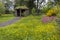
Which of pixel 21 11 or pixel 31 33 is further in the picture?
pixel 21 11

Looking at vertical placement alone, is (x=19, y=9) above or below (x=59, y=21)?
below

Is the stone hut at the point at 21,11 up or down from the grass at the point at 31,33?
down

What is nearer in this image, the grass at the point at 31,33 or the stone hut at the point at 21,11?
the grass at the point at 31,33

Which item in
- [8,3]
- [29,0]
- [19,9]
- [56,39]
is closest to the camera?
[56,39]

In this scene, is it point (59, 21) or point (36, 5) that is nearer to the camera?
point (59, 21)

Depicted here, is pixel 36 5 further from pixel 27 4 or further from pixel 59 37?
pixel 59 37

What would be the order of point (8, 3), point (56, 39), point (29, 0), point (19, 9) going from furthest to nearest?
1. point (8, 3)
2. point (29, 0)
3. point (19, 9)
4. point (56, 39)

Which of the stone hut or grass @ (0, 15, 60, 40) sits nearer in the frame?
grass @ (0, 15, 60, 40)

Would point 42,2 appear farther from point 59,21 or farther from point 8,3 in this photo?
point 59,21

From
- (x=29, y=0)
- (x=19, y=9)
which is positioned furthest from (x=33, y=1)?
(x=19, y=9)

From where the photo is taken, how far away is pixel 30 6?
177ft

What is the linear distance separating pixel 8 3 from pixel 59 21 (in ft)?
213

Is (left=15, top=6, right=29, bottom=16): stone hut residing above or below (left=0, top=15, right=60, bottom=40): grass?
below

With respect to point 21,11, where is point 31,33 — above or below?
above
